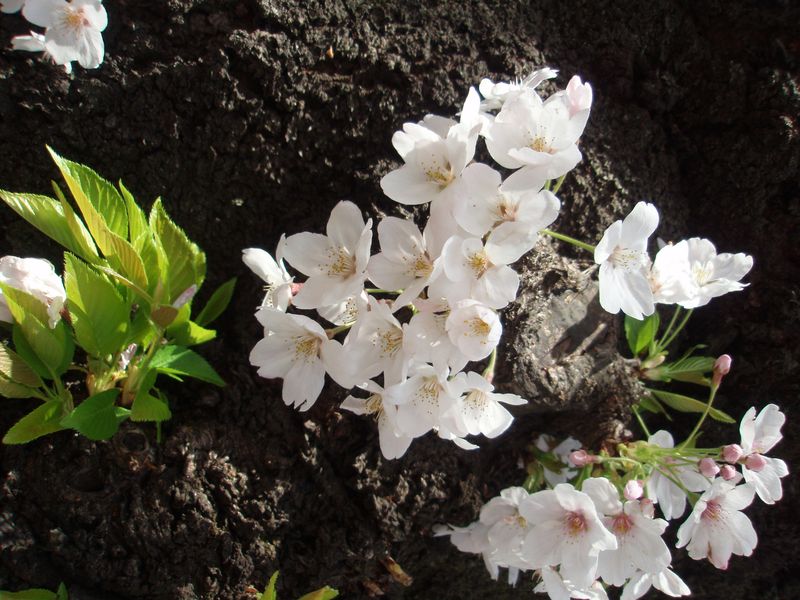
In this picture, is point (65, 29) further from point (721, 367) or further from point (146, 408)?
point (721, 367)

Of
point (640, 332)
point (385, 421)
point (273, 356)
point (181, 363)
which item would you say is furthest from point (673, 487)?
point (181, 363)

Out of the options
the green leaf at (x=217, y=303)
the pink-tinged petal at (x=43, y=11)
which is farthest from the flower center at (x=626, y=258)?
the pink-tinged petal at (x=43, y=11)

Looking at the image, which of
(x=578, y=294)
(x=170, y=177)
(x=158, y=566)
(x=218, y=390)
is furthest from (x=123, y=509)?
(x=578, y=294)

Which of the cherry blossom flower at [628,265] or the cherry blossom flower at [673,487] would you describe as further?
Answer: the cherry blossom flower at [673,487]

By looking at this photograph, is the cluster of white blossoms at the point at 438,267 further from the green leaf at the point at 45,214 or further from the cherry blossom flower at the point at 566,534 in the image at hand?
the green leaf at the point at 45,214

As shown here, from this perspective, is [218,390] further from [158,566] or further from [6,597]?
[6,597]

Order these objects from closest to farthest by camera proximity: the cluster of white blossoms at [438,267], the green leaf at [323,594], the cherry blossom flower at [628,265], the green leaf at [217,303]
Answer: the cluster of white blossoms at [438,267] < the cherry blossom flower at [628,265] < the green leaf at [323,594] < the green leaf at [217,303]
